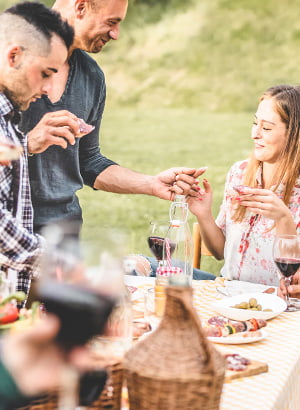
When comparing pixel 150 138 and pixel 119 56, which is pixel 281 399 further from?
pixel 119 56

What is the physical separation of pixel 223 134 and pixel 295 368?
21.2 feet

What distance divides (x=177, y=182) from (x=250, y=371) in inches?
47.7

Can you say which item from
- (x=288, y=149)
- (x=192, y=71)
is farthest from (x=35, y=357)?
(x=192, y=71)

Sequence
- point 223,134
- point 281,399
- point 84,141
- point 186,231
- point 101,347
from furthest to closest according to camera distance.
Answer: point 223,134 → point 84,141 → point 186,231 → point 281,399 → point 101,347

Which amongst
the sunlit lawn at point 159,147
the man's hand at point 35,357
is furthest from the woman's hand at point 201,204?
the sunlit lawn at point 159,147

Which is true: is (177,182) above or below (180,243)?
above

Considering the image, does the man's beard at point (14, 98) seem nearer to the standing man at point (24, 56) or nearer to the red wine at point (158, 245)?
the standing man at point (24, 56)

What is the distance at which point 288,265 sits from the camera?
5.65 feet

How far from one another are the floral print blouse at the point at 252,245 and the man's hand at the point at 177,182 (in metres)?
0.19

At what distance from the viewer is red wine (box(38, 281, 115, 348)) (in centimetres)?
60

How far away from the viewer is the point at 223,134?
24.9 feet

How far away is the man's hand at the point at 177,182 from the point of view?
227 centimetres

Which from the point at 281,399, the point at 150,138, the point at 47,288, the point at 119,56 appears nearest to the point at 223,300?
the point at 281,399

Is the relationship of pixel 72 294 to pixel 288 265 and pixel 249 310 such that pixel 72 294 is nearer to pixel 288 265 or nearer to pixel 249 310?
pixel 249 310
